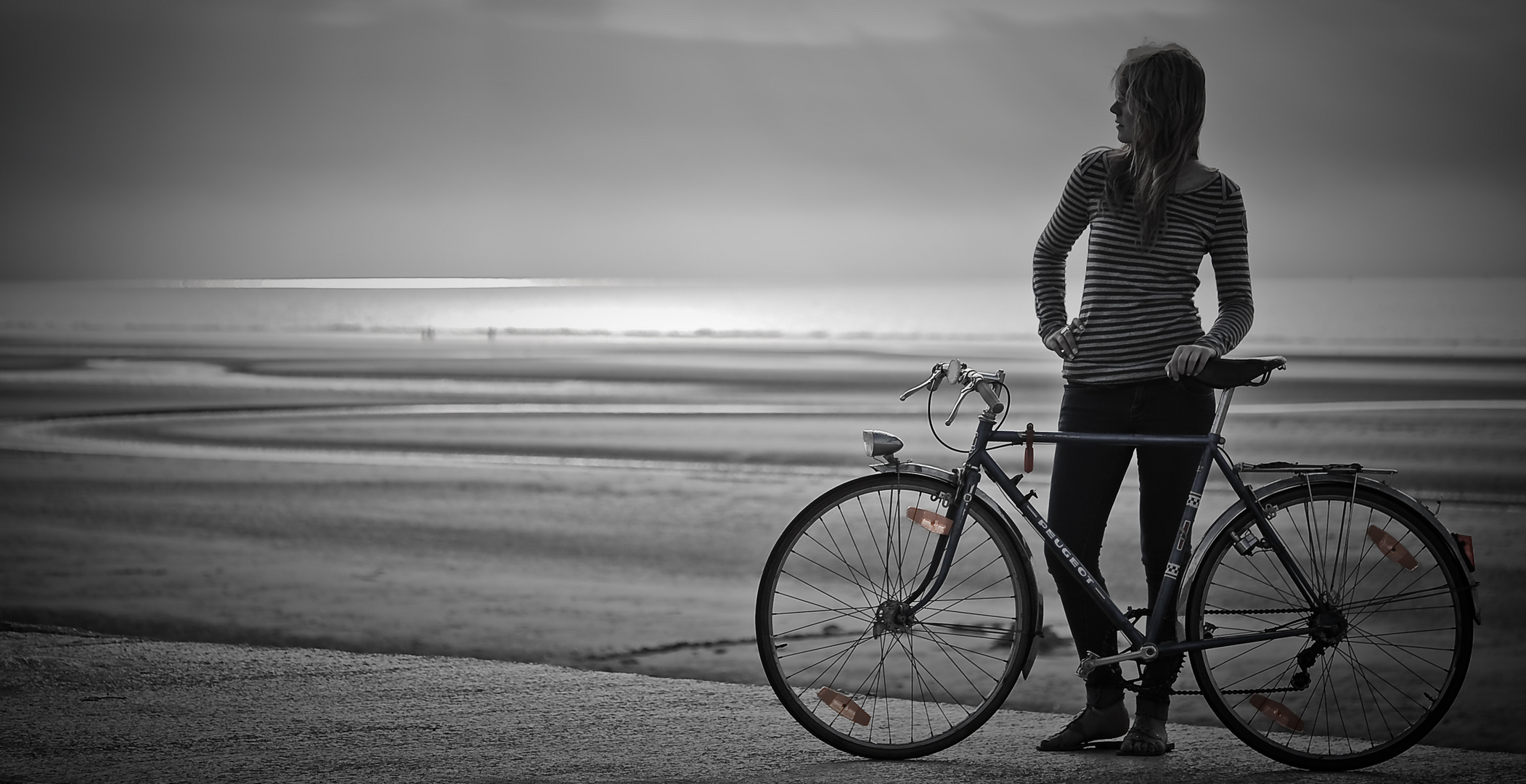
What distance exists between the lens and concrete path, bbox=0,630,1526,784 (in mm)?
3641

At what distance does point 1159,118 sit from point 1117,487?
1.20 meters

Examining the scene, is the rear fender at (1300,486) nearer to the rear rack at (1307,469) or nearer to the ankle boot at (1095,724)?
the rear rack at (1307,469)

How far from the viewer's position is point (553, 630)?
224 inches

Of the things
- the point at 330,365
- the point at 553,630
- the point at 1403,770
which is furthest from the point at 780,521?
the point at 330,365

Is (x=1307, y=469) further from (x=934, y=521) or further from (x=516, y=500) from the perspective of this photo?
(x=516, y=500)

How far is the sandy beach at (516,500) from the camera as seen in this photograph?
5.66m

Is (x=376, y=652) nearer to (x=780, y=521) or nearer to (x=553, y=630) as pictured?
(x=553, y=630)

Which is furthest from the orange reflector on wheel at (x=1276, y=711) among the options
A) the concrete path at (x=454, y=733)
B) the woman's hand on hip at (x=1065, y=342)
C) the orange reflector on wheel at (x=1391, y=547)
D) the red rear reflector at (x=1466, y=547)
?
the woman's hand on hip at (x=1065, y=342)

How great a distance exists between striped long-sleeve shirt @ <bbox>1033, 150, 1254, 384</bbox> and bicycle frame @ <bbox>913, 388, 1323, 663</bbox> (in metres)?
0.22

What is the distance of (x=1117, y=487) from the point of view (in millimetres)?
4039

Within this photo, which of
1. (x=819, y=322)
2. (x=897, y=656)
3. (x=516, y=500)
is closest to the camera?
(x=897, y=656)

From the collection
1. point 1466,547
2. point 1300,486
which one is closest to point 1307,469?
point 1300,486

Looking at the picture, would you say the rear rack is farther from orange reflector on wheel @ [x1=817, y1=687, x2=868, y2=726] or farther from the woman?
orange reflector on wheel @ [x1=817, y1=687, x2=868, y2=726]

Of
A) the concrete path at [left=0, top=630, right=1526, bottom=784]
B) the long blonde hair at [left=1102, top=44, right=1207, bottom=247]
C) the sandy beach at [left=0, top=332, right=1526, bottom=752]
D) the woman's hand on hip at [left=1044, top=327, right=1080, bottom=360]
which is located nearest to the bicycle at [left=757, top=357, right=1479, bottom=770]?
the concrete path at [left=0, top=630, right=1526, bottom=784]
